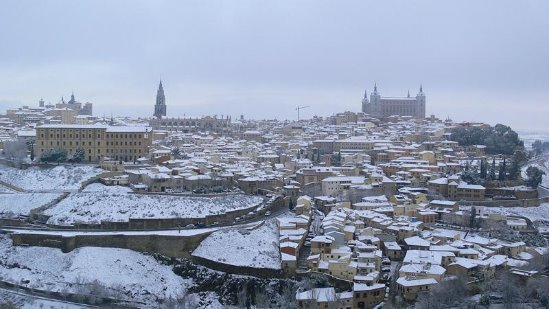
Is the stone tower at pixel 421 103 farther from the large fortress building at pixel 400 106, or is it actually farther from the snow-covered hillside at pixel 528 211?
the snow-covered hillside at pixel 528 211

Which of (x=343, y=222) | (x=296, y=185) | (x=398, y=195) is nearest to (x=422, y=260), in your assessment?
(x=343, y=222)

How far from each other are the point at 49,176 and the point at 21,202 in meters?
4.15

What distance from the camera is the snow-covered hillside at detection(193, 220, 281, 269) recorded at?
90.0 feet

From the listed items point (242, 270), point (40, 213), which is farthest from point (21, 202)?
point (242, 270)

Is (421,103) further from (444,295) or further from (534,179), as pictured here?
(444,295)

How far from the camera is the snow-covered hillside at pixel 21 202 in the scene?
100 ft

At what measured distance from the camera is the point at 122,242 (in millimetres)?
28078

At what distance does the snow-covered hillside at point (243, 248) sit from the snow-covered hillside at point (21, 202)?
8.15 m

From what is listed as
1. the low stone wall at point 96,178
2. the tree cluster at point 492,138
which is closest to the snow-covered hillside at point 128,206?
the low stone wall at point 96,178

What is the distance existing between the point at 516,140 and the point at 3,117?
4023 cm

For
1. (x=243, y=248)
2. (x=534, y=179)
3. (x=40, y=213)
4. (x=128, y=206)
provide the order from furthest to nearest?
(x=534, y=179) → (x=128, y=206) → (x=40, y=213) → (x=243, y=248)

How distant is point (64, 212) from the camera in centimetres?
3052

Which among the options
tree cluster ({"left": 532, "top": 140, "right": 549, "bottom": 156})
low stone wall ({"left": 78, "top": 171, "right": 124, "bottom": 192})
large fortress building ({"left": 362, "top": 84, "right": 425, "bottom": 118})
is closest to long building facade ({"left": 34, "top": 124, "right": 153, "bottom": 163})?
low stone wall ({"left": 78, "top": 171, "right": 124, "bottom": 192})

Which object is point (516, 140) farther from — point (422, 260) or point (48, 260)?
point (48, 260)
